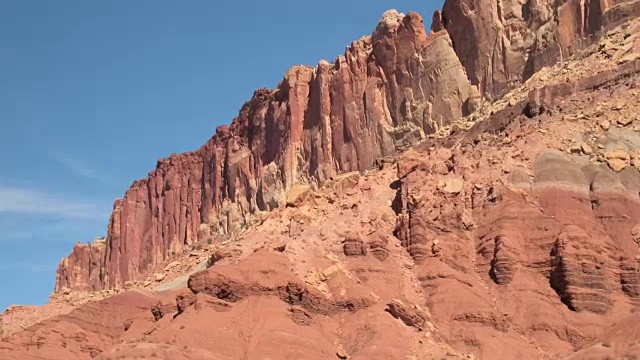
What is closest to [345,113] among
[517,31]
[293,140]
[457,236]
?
[293,140]

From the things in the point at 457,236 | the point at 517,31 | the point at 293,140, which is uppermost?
the point at 293,140

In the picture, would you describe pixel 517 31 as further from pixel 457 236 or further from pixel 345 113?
pixel 457 236

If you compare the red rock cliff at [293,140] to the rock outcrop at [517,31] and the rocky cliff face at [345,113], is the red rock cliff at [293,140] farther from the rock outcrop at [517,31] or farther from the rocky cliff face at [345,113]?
the rock outcrop at [517,31]

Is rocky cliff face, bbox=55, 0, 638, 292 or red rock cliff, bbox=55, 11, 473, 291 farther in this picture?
red rock cliff, bbox=55, 11, 473, 291

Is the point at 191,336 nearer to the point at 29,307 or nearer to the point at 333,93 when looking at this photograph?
A: the point at 29,307

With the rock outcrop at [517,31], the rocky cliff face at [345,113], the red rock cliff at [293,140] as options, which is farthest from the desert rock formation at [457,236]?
the red rock cliff at [293,140]

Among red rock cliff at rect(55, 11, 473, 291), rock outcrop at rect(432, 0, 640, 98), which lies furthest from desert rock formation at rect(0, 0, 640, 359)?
red rock cliff at rect(55, 11, 473, 291)

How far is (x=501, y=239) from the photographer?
64.9 meters

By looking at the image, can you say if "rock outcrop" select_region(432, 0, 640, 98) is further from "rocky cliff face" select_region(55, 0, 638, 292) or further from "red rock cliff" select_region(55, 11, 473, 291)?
"red rock cliff" select_region(55, 11, 473, 291)

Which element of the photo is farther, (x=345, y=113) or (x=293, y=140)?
(x=293, y=140)

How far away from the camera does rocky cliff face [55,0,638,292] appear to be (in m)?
93.1

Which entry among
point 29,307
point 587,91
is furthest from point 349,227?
point 29,307

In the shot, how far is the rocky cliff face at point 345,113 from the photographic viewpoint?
305 feet

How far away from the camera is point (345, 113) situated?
112 meters
